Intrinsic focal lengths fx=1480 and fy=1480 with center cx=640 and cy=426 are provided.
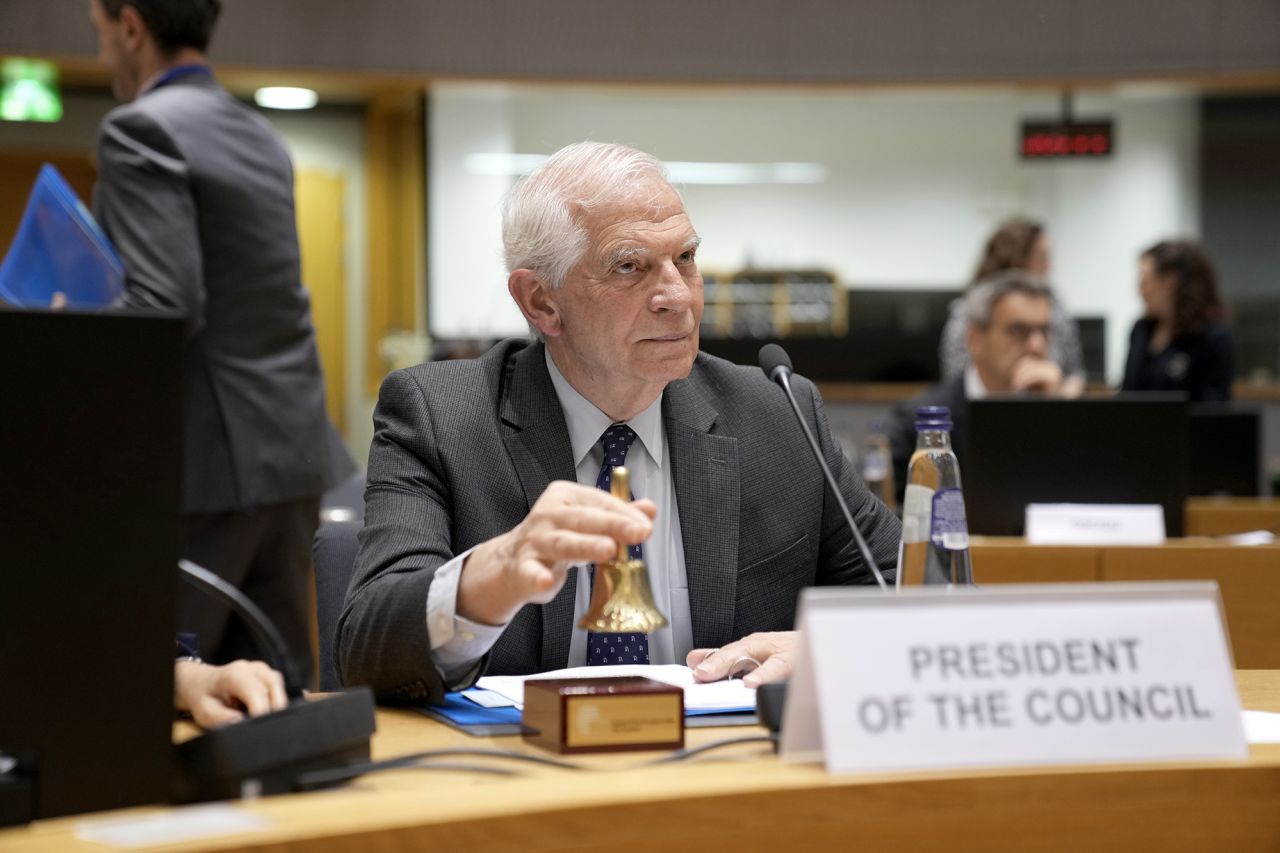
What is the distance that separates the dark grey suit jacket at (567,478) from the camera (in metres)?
1.64

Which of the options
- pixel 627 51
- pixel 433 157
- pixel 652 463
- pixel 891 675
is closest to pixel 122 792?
pixel 891 675

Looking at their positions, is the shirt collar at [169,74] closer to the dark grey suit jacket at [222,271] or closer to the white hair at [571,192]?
the dark grey suit jacket at [222,271]

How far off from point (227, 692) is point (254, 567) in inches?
67.5

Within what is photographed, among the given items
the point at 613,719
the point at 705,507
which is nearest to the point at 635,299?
the point at 705,507

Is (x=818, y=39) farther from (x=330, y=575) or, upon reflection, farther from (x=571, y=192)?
(x=330, y=575)

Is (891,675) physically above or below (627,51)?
below

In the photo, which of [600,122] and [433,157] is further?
[600,122]

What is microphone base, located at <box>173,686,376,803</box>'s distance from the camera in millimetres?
954

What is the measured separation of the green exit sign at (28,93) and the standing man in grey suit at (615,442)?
5.96 metres

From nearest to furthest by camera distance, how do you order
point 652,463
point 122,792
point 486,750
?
point 122,792, point 486,750, point 652,463

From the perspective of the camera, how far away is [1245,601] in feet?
8.98

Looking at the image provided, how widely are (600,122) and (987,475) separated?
835cm

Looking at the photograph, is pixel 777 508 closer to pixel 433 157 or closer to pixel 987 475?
pixel 987 475

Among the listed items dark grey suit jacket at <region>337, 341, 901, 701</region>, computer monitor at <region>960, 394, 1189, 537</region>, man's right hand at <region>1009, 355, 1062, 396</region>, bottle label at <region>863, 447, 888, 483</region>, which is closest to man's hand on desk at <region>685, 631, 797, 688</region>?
dark grey suit jacket at <region>337, 341, 901, 701</region>
